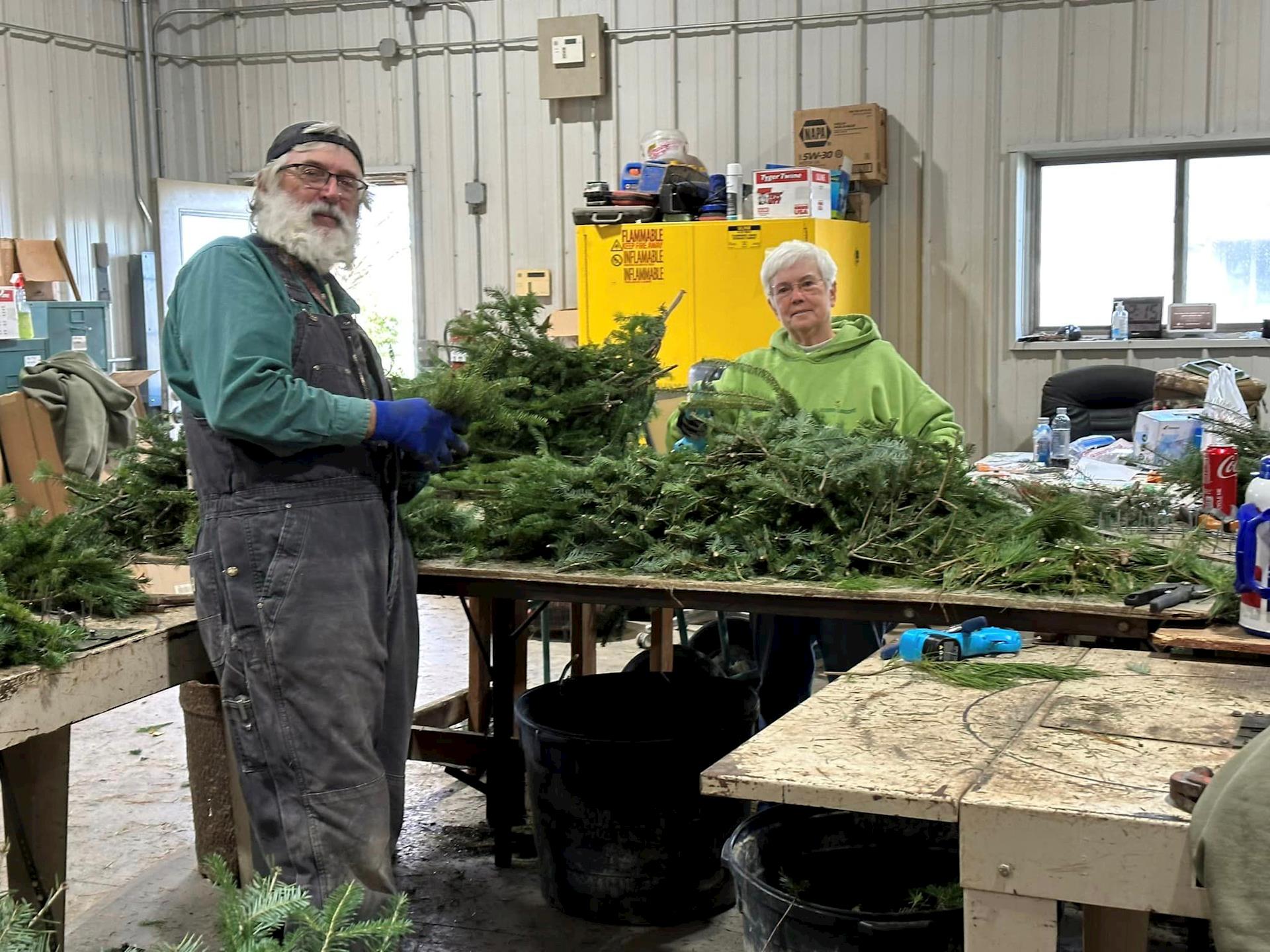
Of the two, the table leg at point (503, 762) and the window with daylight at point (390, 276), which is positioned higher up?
the window with daylight at point (390, 276)

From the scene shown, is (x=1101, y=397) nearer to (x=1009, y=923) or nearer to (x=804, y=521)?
(x=804, y=521)

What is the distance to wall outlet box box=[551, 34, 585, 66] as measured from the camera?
305 inches

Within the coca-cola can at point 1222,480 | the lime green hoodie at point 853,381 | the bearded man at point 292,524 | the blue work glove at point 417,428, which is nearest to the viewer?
the bearded man at point 292,524

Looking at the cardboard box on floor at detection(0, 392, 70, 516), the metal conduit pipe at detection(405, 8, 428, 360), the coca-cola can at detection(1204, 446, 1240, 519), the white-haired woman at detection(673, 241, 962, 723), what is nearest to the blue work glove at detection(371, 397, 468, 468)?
the white-haired woman at detection(673, 241, 962, 723)

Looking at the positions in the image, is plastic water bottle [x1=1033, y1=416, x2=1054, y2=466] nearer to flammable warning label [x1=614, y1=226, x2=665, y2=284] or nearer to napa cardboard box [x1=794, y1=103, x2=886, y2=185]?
flammable warning label [x1=614, y1=226, x2=665, y2=284]

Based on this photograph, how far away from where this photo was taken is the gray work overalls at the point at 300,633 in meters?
2.50

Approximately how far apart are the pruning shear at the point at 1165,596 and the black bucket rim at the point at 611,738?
107 cm

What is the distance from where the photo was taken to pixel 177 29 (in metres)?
8.70

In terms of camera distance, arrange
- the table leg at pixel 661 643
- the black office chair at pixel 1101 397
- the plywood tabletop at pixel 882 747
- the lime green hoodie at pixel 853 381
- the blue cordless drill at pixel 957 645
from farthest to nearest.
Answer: the black office chair at pixel 1101 397 → the table leg at pixel 661 643 → the lime green hoodie at pixel 853 381 → the blue cordless drill at pixel 957 645 → the plywood tabletop at pixel 882 747

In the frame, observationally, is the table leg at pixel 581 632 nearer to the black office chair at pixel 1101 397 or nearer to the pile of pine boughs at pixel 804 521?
the pile of pine boughs at pixel 804 521

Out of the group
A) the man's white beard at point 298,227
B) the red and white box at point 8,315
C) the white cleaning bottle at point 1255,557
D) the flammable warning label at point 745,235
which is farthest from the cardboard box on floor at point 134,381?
the white cleaning bottle at point 1255,557

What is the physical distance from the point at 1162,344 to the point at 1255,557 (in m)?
5.04

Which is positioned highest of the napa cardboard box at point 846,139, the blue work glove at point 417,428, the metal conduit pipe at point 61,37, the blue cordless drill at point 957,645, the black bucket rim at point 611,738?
the metal conduit pipe at point 61,37

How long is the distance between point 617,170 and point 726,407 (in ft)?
16.6
